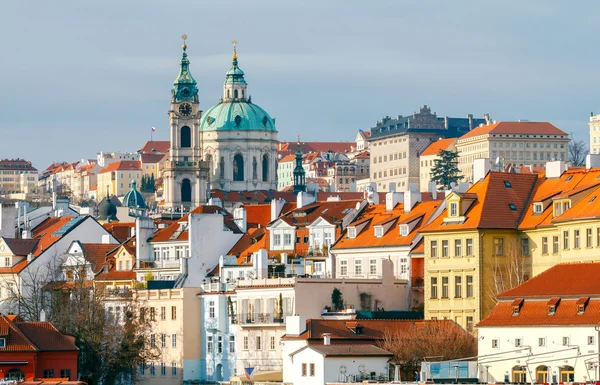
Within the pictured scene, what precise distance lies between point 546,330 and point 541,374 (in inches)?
77.4

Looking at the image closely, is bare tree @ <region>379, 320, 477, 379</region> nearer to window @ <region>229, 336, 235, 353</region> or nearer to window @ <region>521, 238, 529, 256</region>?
window @ <region>521, 238, 529, 256</region>

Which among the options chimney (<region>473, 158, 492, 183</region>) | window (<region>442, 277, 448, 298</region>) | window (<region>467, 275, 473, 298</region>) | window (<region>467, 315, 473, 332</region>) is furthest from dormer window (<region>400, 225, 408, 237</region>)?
window (<region>467, 315, 473, 332</region>)

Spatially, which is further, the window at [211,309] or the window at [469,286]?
the window at [211,309]

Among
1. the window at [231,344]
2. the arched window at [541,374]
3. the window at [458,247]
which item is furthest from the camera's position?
the window at [231,344]

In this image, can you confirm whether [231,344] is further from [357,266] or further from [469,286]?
[469,286]

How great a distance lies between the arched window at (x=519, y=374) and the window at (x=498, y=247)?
1110 centimetres

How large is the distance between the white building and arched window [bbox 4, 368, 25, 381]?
78.2 ft

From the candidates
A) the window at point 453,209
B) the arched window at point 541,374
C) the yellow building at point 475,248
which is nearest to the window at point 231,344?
the yellow building at point 475,248

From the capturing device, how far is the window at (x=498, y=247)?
94.9m

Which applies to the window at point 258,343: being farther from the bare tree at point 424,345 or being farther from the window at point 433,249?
the bare tree at point 424,345

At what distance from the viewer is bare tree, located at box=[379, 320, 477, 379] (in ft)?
293

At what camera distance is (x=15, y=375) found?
95750mm

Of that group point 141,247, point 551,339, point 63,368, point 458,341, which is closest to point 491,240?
point 458,341

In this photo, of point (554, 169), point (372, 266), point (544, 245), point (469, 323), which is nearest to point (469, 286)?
point (469, 323)
